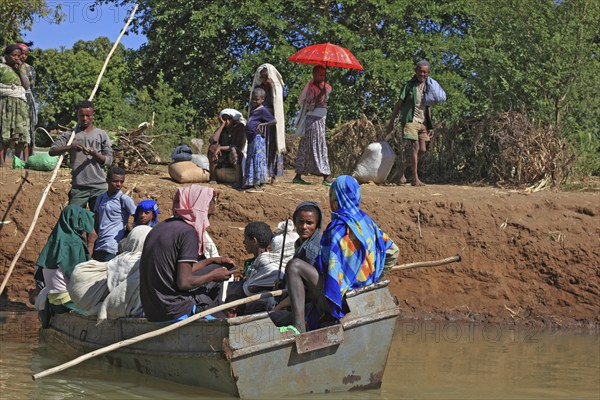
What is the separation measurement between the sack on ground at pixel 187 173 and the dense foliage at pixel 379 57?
9.21ft

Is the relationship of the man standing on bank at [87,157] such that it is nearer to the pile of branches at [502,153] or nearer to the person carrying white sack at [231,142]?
the person carrying white sack at [231,142]

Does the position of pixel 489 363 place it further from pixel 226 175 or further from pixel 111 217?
pixel 226 175

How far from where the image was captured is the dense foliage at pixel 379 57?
45.5ft

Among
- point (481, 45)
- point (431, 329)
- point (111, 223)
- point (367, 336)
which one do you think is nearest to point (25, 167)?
point (111, 223)

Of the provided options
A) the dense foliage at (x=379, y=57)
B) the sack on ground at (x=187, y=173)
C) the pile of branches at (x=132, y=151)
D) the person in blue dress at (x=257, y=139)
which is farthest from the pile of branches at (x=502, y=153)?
the pile of branches at (x=132, y=151)

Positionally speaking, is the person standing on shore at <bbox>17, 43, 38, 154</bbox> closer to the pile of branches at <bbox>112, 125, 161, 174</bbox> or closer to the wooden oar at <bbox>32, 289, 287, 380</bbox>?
the pile of branches at <bbox>112, 125, 161, 174</bbox>

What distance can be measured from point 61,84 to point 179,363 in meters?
16.0

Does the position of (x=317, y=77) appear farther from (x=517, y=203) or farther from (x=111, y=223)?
(x=111, y=223)

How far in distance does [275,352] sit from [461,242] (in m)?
5.30

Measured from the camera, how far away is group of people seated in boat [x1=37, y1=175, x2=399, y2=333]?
24.3ft

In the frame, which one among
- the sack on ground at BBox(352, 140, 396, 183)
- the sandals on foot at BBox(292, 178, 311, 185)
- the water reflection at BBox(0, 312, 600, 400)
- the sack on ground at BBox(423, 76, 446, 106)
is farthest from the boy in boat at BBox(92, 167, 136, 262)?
the sack on ground at BBox(423, 76, 446, 106)

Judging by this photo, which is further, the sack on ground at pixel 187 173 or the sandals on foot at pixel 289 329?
the sack on ground at pixel 187 173

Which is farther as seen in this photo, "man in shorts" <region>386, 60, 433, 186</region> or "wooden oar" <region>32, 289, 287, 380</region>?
"man in shorts" <region>386, 60, 433, 186</region>

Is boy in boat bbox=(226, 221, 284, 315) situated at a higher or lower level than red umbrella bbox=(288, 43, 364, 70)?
lower
